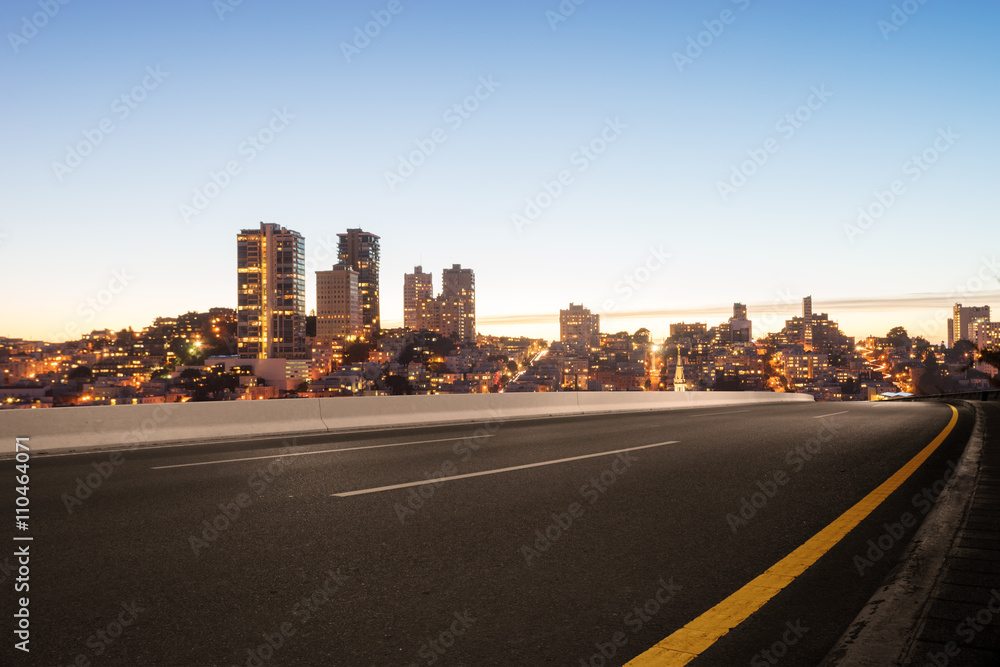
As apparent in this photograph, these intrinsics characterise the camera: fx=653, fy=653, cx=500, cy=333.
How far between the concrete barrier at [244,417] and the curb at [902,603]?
11836mm

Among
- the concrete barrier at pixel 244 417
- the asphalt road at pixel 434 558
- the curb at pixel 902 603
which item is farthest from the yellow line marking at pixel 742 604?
the concrete barrier at pixel 244 417

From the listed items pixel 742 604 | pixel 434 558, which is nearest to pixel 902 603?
pixel 742 604

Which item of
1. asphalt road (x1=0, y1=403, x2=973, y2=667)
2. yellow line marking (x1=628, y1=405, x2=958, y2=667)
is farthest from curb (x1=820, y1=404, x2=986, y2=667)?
yellow line marking (x1=628, y1=405, x2=958, y2=667)

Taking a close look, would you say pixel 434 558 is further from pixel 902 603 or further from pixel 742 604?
pixel 902 603

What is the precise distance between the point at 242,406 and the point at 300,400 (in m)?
1.27

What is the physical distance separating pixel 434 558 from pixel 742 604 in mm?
1960

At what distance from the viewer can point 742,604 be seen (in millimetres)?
3543

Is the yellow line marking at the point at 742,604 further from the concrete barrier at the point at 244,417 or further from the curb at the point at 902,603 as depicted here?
the concrete barrier at the point at 244,417

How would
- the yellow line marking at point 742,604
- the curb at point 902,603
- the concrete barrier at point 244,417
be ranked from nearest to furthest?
the curb at point 902,603
the yellow line marking at point 742,604
the concrete barrier at point 244,417

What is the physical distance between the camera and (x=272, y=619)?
3.36 m

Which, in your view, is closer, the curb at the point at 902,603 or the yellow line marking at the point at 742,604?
the curb at the point at 902,603

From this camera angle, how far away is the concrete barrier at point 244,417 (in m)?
11.1

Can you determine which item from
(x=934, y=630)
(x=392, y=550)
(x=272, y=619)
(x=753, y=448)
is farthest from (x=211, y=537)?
(x=753, y=448)

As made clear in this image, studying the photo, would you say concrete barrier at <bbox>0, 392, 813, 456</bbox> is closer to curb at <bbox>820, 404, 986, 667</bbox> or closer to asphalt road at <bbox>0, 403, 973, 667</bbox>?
asphalt road at <bbox>0, 403, 973, 667</bbox>
